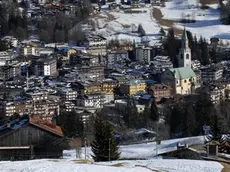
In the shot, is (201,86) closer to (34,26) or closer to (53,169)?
(34,26)

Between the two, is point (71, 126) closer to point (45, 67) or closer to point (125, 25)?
point (45, 67)

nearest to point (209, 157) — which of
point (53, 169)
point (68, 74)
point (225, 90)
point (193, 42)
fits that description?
point (53, 169)

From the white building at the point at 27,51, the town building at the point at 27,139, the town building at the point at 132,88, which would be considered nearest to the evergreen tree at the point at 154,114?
the town building at the point at 132,88

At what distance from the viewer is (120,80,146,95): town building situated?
30297mm

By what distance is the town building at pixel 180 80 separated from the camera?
31.2m

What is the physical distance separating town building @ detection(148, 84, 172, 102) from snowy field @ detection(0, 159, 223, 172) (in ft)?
64.9

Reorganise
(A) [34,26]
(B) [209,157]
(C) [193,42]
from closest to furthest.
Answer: (B) [209,157] → (C) [193,42] → (A) [34,26]

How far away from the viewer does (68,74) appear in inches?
1332

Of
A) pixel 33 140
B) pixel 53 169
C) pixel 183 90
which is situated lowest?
pixel 183 90

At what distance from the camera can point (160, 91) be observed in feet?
97.0

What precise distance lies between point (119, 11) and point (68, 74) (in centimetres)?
1918

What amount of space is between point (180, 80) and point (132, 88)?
242 centimetres

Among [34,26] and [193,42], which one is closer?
[193,42]

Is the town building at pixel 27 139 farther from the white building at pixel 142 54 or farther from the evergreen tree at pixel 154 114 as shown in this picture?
the white building at pixel 142 54
